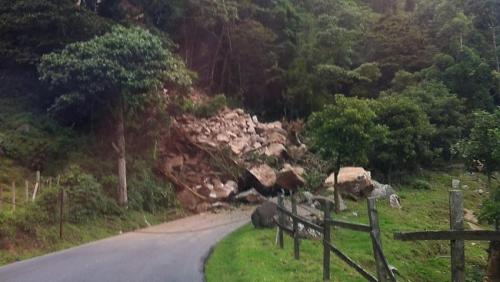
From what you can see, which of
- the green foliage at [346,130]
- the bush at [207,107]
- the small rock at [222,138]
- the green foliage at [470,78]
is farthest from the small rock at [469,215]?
the green foliage at [470,78]

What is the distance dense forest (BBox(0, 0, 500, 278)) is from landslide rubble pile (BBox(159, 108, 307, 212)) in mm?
1717

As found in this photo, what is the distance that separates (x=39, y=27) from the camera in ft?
87.8

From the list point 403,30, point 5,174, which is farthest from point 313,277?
point 403,30

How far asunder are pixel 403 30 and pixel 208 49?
18.3 meters

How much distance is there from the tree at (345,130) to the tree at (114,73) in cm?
728

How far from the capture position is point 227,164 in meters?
31.2

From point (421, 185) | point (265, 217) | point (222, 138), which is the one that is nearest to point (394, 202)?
point (421, 185)

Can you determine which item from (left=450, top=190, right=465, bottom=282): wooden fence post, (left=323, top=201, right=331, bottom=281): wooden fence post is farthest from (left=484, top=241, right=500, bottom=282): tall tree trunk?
(left=450, top=190, right=465, bottom=282): wooden fence post

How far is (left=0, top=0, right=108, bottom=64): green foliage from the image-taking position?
86.3 feet

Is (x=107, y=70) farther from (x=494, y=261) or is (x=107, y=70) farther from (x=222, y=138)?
(x=494, y=261)

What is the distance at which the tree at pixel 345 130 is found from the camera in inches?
932

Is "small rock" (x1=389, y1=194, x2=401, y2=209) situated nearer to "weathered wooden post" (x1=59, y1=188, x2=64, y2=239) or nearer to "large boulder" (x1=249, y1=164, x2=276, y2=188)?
"large boulder" (x1=249, y1=164, x2=276, y2=188)

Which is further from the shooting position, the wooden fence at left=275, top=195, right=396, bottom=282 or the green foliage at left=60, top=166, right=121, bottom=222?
the green foliage at left=60, top=166, right=121, bottom=222

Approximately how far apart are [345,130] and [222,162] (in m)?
9.56
